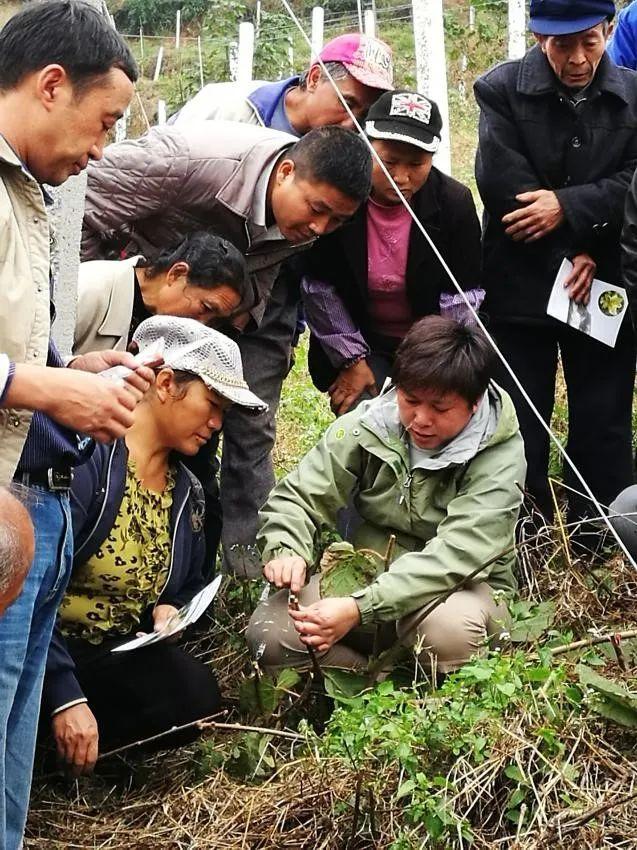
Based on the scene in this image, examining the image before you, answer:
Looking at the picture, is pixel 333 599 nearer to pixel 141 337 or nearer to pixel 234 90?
pixel 141 337

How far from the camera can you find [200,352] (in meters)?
2.82

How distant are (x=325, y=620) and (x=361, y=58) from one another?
183 cm

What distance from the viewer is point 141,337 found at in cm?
290

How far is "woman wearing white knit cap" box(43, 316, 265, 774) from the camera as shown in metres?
2.66

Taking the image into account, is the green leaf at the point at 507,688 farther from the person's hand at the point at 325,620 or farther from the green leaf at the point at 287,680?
the green leaf at the point at 287,680

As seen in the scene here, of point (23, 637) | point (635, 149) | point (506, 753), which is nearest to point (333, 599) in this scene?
point (506, 753)

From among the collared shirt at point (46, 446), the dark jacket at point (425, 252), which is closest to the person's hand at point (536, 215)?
the dark jacket at point (425, 252)

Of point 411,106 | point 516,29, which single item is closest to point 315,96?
point 411,106

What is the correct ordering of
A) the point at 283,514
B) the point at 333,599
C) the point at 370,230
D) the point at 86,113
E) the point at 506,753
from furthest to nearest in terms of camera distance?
the point at 370,230, the point at 283,514, the point at 333,599, the point at 506,753, the point at 86,113

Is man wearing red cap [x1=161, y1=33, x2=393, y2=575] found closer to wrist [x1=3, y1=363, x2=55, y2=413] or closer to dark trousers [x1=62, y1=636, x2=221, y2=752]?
dark trousers [x1=62, y1=636, x2=221, y2=752]

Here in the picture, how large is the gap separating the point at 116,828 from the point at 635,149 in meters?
2.51

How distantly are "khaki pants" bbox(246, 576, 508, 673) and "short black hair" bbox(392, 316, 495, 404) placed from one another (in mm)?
534

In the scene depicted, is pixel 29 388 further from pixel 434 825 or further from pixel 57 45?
pixel 434 825

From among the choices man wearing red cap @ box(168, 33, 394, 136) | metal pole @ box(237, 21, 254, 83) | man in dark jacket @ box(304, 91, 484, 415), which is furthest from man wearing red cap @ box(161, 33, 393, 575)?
metal pole @ box(237, 21, 254, 83)
